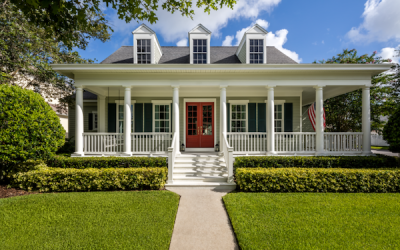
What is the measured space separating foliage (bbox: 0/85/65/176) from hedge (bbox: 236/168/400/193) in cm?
627

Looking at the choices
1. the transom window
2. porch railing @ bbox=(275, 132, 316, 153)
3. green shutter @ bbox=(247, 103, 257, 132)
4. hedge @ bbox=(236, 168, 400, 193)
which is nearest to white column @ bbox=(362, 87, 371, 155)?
porch railing @ bbox=(275, 132, 316, 153)

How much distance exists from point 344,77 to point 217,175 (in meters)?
6.67

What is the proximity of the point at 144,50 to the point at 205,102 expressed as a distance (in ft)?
13.1

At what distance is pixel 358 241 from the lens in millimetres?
2895

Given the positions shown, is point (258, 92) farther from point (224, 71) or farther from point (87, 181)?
point (87, 181)

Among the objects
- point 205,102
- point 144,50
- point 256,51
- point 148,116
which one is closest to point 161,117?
point 148,116

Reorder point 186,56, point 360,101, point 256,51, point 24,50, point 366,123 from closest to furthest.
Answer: point 366,123 → point 24,50 → point 256,51 → point 186,56 → point 360,101

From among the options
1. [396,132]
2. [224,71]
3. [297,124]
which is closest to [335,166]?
[396,132]

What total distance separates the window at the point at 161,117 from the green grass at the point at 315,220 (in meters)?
5.92

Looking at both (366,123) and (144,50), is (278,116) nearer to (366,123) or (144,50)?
(366,123)

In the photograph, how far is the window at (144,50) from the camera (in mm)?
8742

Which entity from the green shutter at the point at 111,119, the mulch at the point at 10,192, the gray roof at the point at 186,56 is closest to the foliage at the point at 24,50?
the gray roof at the point at 186,56

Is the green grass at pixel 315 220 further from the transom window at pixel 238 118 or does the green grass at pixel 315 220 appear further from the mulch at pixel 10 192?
the mulch at pixel 10 192

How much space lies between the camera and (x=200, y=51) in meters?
8.83
